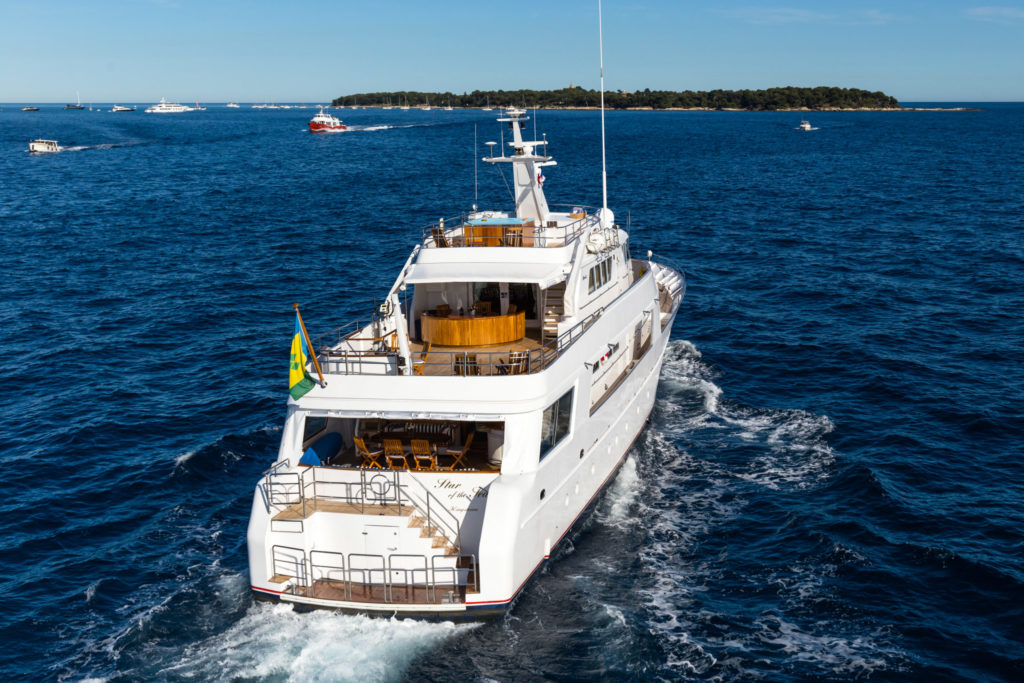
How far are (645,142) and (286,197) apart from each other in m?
73.8

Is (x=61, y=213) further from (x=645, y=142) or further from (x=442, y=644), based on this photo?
(x=645, y=142)

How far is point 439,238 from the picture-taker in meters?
25.0

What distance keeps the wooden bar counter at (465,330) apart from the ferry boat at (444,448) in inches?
1.2

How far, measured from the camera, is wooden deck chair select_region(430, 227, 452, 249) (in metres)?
25.0

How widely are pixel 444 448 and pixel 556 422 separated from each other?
268cm

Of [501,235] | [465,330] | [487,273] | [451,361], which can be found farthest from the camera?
[501,235]

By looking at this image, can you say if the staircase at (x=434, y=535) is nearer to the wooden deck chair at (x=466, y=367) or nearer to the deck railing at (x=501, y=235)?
the wooden deck chair at (x=466, y=367)

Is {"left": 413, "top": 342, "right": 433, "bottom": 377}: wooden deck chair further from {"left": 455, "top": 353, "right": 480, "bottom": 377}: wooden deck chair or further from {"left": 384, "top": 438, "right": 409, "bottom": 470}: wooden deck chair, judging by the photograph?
{"left": 384, "top": 438, "right": 409, "bottom": 470}: wooden deck chair

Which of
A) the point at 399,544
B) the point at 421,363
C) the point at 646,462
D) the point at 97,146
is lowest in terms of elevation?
the point at 646,462

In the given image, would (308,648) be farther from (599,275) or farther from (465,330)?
(599,275)

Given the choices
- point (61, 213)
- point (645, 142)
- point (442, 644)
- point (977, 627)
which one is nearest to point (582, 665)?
point (442, 644)

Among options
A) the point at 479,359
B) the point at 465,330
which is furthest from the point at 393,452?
the point at 465,330

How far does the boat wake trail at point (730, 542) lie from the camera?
1695 centimetres

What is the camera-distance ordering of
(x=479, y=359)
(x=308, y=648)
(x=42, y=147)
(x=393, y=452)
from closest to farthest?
1. (x=308, y=648)
2. (x=393, y=452)
3. (x=479, y=359)
4. (x=42, y=147)
